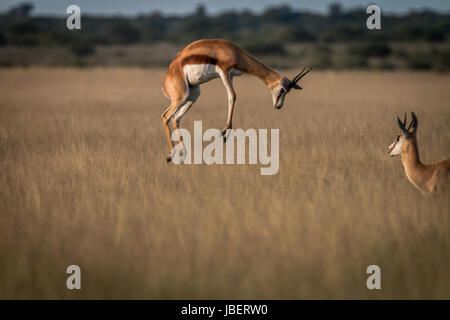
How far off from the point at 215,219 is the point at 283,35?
69.7 m

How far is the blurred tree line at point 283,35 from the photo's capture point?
4688cm

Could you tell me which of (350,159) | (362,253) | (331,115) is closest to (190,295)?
(362,253)

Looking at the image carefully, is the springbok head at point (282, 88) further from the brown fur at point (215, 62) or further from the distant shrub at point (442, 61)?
the distant shrub at point (442, 61)

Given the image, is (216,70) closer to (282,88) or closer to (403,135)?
Result: (282,88)

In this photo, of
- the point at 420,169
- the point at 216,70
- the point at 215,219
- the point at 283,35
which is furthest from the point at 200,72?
the point at 283,35

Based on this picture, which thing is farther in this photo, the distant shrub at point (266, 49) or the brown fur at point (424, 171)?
the distant shrub at point (266, 49)

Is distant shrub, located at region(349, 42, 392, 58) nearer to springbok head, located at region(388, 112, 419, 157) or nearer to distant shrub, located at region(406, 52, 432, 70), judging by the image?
distant shrub, located at region(406, 52, 432, 70)

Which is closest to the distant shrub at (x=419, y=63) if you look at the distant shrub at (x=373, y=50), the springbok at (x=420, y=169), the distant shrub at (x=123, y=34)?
the distant shrub at (x=373, y=50)

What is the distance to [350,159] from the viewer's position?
859 cm

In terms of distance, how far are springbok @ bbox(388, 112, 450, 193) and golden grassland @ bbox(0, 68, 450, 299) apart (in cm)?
18

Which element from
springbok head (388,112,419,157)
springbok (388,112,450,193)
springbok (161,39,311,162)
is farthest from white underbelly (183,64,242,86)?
springbok (388,112,450,193)

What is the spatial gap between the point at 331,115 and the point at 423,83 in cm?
1198

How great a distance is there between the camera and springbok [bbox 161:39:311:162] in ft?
26.1

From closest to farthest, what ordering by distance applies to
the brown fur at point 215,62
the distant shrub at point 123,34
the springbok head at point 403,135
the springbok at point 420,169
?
the springbok at point 420,169
the springbok head at point 403,135
the brown fur at point 215,62
the distant shrub at point 123,34
